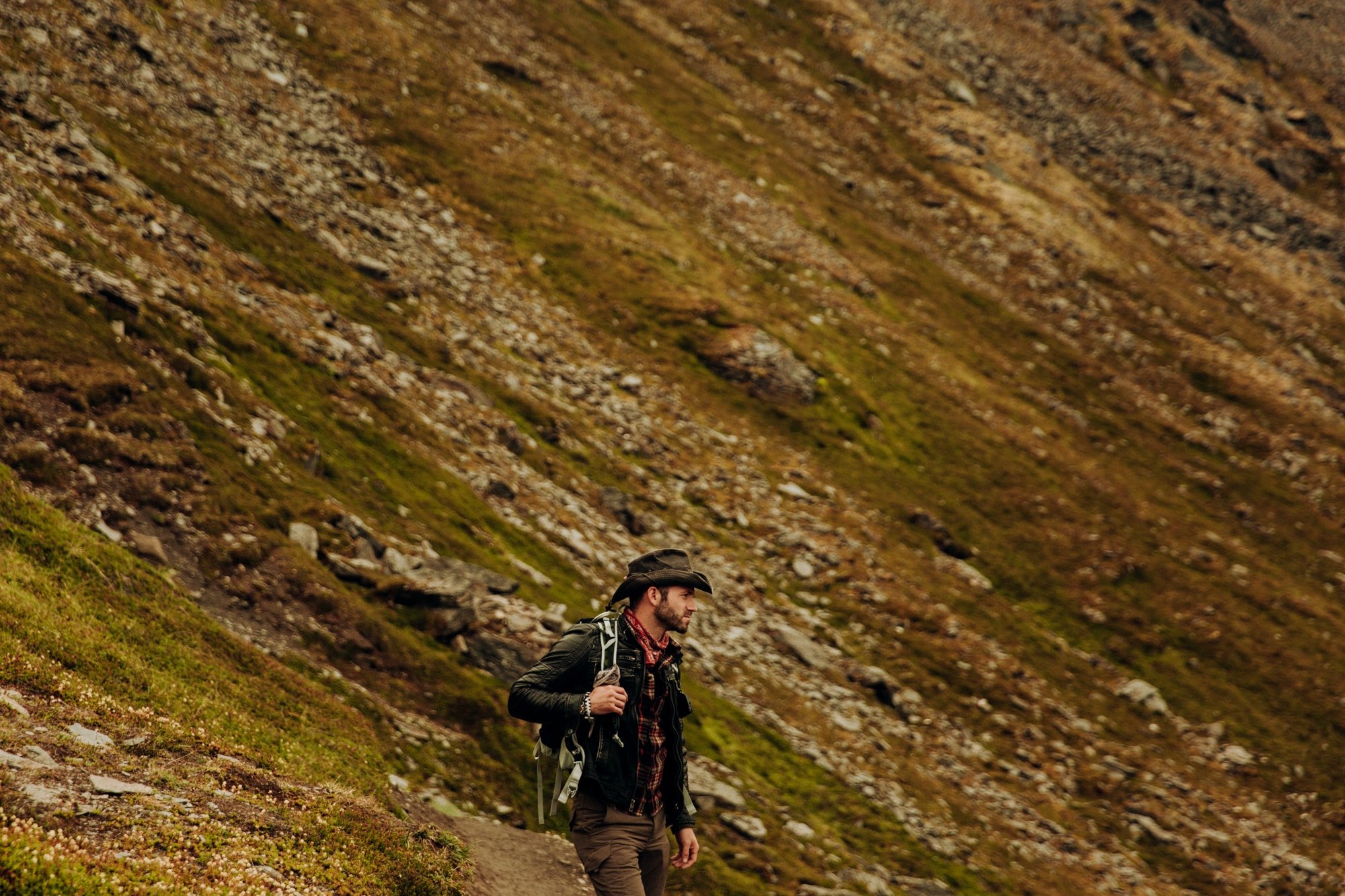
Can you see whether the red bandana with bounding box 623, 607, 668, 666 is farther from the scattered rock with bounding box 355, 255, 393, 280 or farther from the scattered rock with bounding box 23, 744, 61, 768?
the scattered rock with bounding box 355, 255, 393, 280

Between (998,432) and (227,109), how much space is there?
39739 millimetres

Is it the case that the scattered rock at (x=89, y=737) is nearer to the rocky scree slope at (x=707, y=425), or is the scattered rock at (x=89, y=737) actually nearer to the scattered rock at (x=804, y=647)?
the rocky scree slope at (x=707, y=425)

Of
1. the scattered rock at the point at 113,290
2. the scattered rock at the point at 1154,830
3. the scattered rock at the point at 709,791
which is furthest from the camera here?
the scattered rock at the point at 1154,830

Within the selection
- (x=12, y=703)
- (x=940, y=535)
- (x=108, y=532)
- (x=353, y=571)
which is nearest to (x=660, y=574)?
(x=12, y=703)

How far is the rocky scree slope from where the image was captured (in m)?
19.6

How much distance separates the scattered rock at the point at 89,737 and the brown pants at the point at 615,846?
488cm

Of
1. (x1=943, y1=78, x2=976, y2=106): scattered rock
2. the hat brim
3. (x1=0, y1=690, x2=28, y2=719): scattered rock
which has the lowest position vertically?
(x1=0, y1=690, x2=28, y2=719): scattered rock

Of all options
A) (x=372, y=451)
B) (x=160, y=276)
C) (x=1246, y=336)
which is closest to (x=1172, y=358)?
(x=1246, y=336)

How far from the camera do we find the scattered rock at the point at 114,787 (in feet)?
26.2

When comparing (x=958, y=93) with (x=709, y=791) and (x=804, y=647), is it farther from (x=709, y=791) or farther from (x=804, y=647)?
(x=709, y=791)

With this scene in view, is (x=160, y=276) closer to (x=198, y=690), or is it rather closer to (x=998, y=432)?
(x=198, y=690)

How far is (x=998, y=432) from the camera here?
4941cm

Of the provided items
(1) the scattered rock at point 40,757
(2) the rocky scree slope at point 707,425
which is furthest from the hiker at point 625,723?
(1) the scattered rock at point 40,757

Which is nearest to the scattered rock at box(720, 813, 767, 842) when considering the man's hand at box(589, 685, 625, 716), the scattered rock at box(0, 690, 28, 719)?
the man's hand at box(589, 685, 625, 716)
